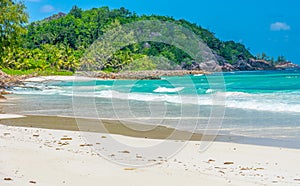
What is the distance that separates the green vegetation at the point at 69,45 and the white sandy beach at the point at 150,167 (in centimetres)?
2016

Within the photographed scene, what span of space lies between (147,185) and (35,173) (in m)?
1.91

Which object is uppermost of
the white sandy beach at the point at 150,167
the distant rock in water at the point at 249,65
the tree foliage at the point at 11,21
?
the distant rock in water at the point at 249,65

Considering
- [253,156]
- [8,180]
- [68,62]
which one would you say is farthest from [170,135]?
[68,62]

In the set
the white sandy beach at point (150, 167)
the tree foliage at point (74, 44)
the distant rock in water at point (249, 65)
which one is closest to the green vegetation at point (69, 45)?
the tree foliage at point (74, 44)

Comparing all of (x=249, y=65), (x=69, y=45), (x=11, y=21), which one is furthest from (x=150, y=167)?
(x=249, y=65)

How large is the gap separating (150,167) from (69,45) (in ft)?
347

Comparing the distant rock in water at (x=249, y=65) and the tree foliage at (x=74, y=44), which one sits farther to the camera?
the distant rock in water at (x=249, y=65)

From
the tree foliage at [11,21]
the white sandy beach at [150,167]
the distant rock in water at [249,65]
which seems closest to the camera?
the white sandy beach at [150,167]

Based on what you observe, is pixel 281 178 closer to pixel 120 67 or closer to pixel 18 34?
pixel 18 34

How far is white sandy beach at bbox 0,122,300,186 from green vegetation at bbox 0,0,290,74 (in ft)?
66.1

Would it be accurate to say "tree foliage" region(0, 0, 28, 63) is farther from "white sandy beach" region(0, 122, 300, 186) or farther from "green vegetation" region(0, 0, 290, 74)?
"white sandy beach" region(0, 122, 300, 186)

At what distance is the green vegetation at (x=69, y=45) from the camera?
1111 inches

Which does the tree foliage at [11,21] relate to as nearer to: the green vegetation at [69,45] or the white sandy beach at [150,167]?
the green vegetation at [69,45]

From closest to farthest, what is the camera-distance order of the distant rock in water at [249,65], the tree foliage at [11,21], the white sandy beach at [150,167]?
the white sandy beach at [150,167], the tree foliage at [11,21], the distant rock in water at [249,65]
